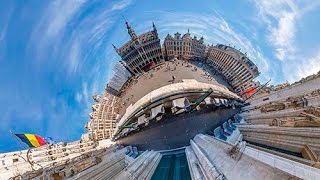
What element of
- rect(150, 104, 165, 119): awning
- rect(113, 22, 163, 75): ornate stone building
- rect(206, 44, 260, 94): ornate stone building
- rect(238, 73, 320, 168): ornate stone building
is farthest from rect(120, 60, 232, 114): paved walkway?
rect(238, 73, 320, 168): ornate stone building

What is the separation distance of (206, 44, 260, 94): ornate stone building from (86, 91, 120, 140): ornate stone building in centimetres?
2912

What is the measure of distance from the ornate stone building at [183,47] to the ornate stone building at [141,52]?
299 centimetres

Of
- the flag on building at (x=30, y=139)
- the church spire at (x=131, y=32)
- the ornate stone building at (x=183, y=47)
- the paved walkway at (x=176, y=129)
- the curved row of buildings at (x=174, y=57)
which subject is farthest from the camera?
the church spire at (x=131, y=32)

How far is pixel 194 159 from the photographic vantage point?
2262 cm

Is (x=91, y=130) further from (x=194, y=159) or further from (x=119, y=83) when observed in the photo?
(x=194, y=159)

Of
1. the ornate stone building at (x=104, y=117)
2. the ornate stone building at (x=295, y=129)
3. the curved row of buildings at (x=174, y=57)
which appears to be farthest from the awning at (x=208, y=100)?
the curved row of buildings at (x=174, y=57)

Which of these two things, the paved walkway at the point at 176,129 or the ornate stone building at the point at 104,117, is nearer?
the paved walkway at the point at 176,129

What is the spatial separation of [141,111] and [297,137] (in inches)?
975

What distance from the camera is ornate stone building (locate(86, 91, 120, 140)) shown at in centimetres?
6106

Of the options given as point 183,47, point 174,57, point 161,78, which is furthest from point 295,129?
point 183,47

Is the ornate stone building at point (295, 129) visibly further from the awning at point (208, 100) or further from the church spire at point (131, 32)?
the church spire at point (131, 32)

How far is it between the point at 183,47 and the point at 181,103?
50127 mm

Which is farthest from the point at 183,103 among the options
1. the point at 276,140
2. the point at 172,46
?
the point at 172,46

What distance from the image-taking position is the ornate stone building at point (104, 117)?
61062mm
